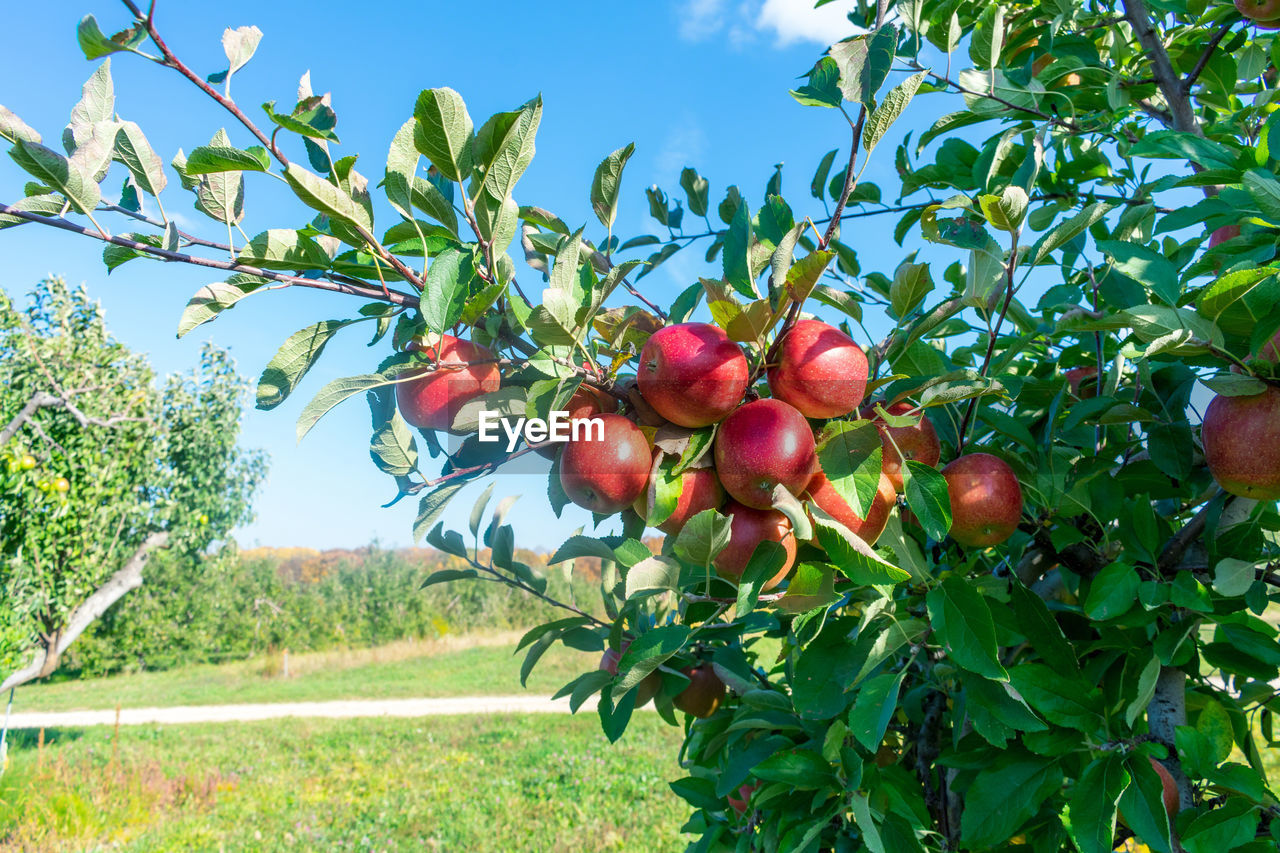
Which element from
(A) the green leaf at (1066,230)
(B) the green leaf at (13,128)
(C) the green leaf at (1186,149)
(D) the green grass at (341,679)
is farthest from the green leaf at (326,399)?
(D) the green grass at (341,679)

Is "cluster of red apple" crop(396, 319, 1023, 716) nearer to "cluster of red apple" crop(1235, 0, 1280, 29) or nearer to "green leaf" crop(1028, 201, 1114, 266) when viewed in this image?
"green leaf" crop(1028, 201, 1114, 266)

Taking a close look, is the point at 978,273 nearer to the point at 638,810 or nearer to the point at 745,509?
the point at 745,509

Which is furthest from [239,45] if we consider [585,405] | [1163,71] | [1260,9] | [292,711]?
[292,711]

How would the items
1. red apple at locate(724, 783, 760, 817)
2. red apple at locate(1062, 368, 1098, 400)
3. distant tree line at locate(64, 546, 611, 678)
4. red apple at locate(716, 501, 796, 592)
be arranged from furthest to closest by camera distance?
distant tree line at locate(64, 546, 611, 678), red apple at locate(724, 783, 760, 817), red apple at locate(1062, 368, 1098, 400), red apple at locate(716, 501, 796, 592)

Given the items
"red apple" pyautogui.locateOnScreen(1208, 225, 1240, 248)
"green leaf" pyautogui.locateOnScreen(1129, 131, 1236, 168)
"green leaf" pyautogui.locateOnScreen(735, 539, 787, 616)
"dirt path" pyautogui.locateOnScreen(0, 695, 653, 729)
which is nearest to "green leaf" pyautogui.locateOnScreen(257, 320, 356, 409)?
"green leaf" pyautogui.locateOnScreen(735, 539, 787, 616)

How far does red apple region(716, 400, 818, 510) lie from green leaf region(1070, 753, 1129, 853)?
57 centimetres

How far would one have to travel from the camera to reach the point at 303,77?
2.41 feet

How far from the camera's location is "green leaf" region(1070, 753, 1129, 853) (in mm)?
840

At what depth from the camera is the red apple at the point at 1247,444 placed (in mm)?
775

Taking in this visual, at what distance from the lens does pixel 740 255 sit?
2.20ft

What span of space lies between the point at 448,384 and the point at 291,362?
0.14 metres

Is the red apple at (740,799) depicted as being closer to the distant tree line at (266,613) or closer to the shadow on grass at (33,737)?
the shadow on grass at (33,737)

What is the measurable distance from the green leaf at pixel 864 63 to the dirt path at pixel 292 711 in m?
9.07

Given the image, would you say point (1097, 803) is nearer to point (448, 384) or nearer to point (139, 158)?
point (448, 384)
